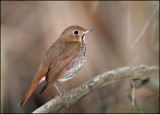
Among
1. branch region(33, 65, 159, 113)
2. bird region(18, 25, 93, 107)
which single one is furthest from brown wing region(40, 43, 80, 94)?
branch region(33, 65, 159, 113)

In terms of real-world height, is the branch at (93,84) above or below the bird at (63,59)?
below

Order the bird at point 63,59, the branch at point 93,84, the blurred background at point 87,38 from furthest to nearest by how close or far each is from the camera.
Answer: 1. the blurred background at point 87,38
2. the bird at point 63,59
3. the branch at point 93,84

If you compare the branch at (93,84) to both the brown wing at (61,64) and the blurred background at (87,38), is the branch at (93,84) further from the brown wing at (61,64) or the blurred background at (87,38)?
the blurred background at (87,38)

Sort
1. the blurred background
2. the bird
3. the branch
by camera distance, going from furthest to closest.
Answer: the blurred background < the bird < the branch

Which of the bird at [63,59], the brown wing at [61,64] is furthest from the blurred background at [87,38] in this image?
the brown wing at [61,64]

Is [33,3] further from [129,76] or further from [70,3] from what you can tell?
[129,76]

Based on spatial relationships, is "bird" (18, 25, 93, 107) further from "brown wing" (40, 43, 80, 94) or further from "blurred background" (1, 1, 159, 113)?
"blurred background" (1, 1, 159, 113)

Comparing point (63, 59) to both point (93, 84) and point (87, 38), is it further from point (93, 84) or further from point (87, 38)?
point (87, 38)
